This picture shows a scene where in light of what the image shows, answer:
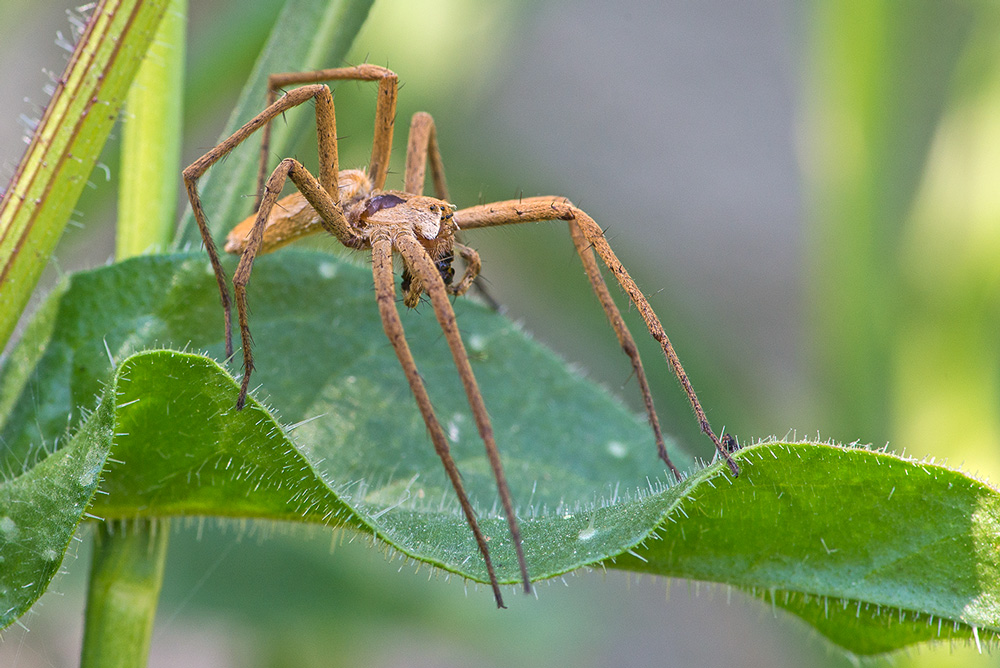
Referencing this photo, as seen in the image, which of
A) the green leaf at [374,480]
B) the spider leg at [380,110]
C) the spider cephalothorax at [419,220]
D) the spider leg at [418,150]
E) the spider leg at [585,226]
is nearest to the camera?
the green leaf at [374,480]

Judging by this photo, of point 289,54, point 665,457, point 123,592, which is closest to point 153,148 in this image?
point 289,54

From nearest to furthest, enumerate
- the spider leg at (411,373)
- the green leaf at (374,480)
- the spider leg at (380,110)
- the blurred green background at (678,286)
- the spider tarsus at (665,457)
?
the green leaf at (374,480) → the spider leg at (411,373) → the spider tarsus at (665,457) → the spider leg at (380,110) → the blurred green background at (678,286)

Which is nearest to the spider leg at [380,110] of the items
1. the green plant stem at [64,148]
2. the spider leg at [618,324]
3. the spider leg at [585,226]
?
the spider leg at [585,226]

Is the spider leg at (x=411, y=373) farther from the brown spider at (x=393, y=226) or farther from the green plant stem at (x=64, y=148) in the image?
the green plant stem at (x=64, y=148)

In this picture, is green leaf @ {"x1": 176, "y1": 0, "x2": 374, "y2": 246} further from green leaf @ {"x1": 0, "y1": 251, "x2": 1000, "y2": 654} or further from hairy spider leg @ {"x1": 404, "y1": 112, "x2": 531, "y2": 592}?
hairy spider leg @ {"x1": 404, "y1": 112, "x2": 531, "y2": 592}

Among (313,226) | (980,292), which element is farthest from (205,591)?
(980,292)

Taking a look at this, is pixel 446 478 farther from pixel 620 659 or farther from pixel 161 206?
pixel 620 659
